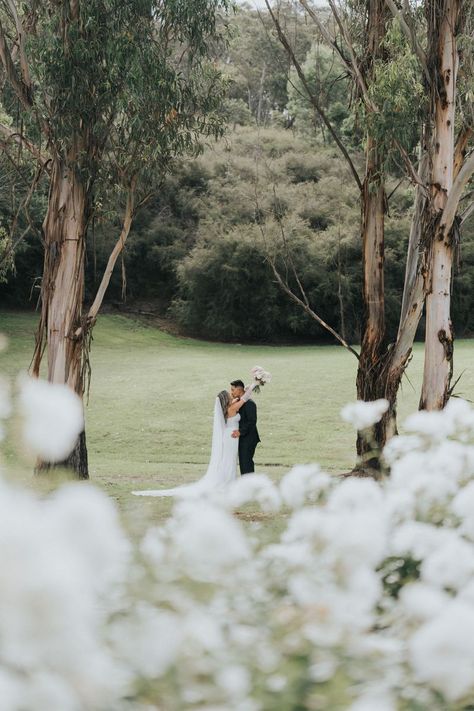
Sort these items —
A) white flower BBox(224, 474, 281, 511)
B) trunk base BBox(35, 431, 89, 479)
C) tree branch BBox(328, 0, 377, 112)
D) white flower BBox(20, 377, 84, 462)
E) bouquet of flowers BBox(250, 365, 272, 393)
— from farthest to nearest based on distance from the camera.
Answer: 1. trunk base BBox(35, 431, 89, 479)
2. tree branch BBox(328, 0, 377, 112)
3. bouquet of flowers BBox(250, 365, 272, 393)
4. white flower BBox(224, 474, 281, 511)
5. white flower BBox(20, 377, 84, 462)

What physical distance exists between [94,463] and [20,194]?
12.9m

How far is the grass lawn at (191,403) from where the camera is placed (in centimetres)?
1507

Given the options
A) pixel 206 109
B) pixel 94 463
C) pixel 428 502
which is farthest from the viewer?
pixel 94 463

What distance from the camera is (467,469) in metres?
2.83

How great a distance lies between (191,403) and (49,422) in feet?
59.0

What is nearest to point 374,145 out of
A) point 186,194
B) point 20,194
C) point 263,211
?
point 20,194

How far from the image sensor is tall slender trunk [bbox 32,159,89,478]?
12047mm

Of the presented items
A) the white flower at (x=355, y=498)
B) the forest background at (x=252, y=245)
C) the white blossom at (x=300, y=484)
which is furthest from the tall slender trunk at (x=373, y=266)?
the forest background at (x=252, y=245)

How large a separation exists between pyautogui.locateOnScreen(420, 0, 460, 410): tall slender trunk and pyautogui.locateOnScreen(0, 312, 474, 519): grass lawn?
194 centimetres

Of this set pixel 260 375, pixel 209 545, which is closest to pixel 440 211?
pixel 260 375

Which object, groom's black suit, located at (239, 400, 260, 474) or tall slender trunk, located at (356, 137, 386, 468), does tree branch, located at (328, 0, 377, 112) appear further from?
groom's black suit, located at (239, 400, 260, 474)

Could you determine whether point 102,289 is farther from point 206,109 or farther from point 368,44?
point 368,44

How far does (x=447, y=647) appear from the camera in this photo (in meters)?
1.67

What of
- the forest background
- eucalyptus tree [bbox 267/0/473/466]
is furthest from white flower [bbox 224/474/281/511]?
the forest background
